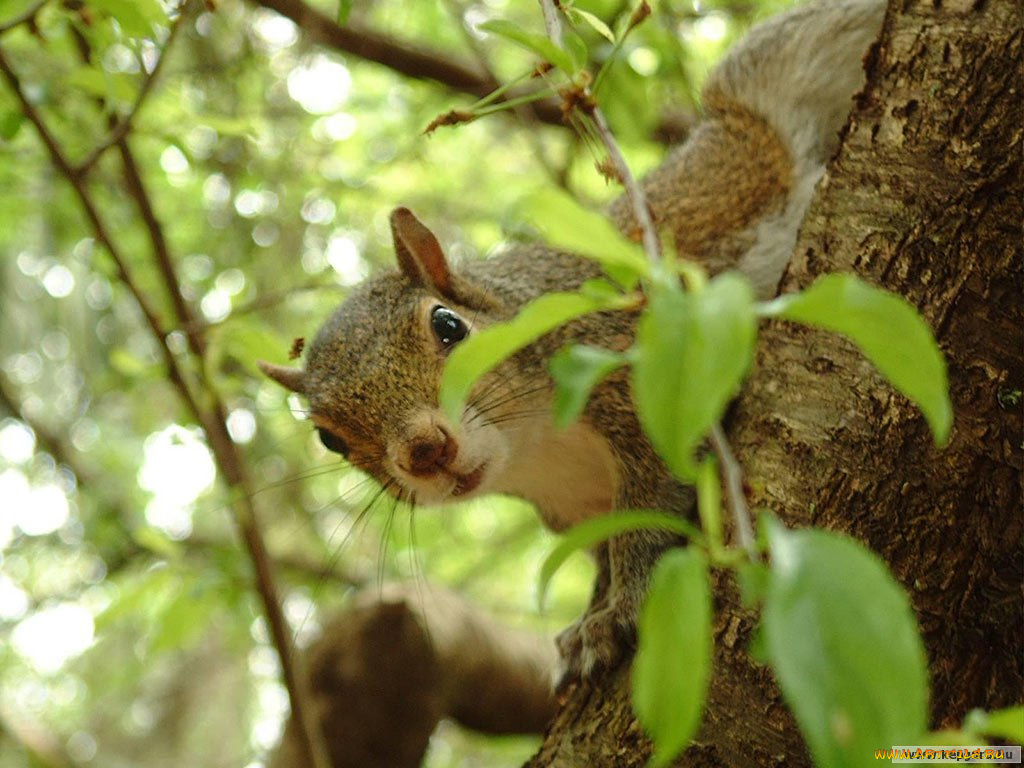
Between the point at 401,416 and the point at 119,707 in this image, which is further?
the point at 119,707

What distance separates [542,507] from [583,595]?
2.59 m

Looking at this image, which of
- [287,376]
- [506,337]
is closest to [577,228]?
[506,337]

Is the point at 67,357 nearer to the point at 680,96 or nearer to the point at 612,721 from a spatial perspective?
the point at 680,96

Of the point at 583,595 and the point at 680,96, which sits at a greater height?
the point at 680,96

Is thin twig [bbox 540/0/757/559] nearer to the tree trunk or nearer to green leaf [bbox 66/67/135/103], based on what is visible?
the tree trunk

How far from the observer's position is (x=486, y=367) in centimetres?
64

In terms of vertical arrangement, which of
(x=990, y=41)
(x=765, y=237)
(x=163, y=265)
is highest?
(x=163, y=265)

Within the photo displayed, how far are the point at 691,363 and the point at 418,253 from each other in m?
1.52

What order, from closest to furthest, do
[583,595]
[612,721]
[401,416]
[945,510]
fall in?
[945,510], [612,721], [401,416], [583,595]

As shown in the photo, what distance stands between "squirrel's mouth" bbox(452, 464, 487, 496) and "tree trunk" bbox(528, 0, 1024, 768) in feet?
2.01

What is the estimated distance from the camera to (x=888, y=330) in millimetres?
577

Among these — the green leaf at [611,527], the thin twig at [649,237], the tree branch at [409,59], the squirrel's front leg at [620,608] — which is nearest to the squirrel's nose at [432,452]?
the squirrel's front leg at [620,608]

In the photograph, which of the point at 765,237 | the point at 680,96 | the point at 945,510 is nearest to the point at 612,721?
the point at 945,510

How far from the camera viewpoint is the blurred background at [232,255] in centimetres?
234
